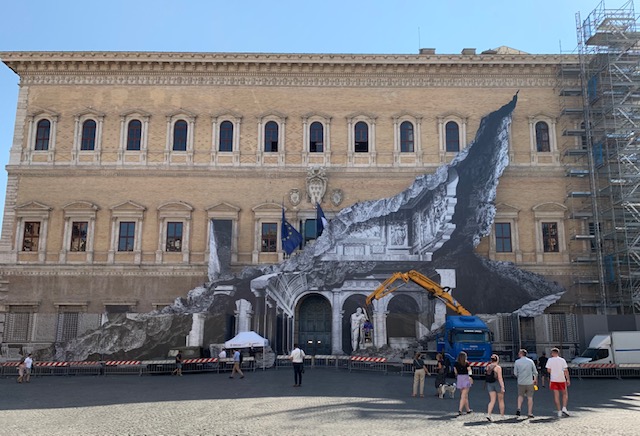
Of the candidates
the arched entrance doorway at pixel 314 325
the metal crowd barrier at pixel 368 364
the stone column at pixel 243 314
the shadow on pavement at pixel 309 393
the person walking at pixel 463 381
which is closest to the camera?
the person walking at pixel 463 381

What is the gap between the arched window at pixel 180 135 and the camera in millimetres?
33125

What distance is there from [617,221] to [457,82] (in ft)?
35.3

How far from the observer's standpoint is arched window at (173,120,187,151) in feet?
109

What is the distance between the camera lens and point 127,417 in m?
13.4

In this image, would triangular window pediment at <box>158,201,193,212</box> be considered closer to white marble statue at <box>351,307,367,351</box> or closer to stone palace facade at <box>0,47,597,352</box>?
stone palace facade at <box>0,47,597,352</box>

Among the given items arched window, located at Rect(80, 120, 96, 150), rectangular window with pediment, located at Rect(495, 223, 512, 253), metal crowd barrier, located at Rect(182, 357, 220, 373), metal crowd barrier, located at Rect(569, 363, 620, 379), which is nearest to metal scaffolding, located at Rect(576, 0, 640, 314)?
rectangular window with pediment, located at Rect(495, 223, 512, 253)

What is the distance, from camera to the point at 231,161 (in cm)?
3284

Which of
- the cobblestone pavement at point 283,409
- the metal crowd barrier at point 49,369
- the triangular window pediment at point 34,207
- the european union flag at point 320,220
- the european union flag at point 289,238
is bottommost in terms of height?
the cobblestone pavement at point 283,409

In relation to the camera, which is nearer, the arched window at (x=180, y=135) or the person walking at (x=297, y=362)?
the person walking at (x=297, y=362)

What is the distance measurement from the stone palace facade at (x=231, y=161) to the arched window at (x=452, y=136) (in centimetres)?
6

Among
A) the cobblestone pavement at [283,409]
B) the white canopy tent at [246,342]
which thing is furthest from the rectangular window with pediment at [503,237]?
the white canopy tent at [246,342]

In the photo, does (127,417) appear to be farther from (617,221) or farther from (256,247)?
(617,221)

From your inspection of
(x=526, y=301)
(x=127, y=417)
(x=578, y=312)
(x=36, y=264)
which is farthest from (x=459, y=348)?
(x=36, y=264)

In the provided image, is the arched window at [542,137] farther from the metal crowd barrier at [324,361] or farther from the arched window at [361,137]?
the metal crowd barrier at [324,361]
